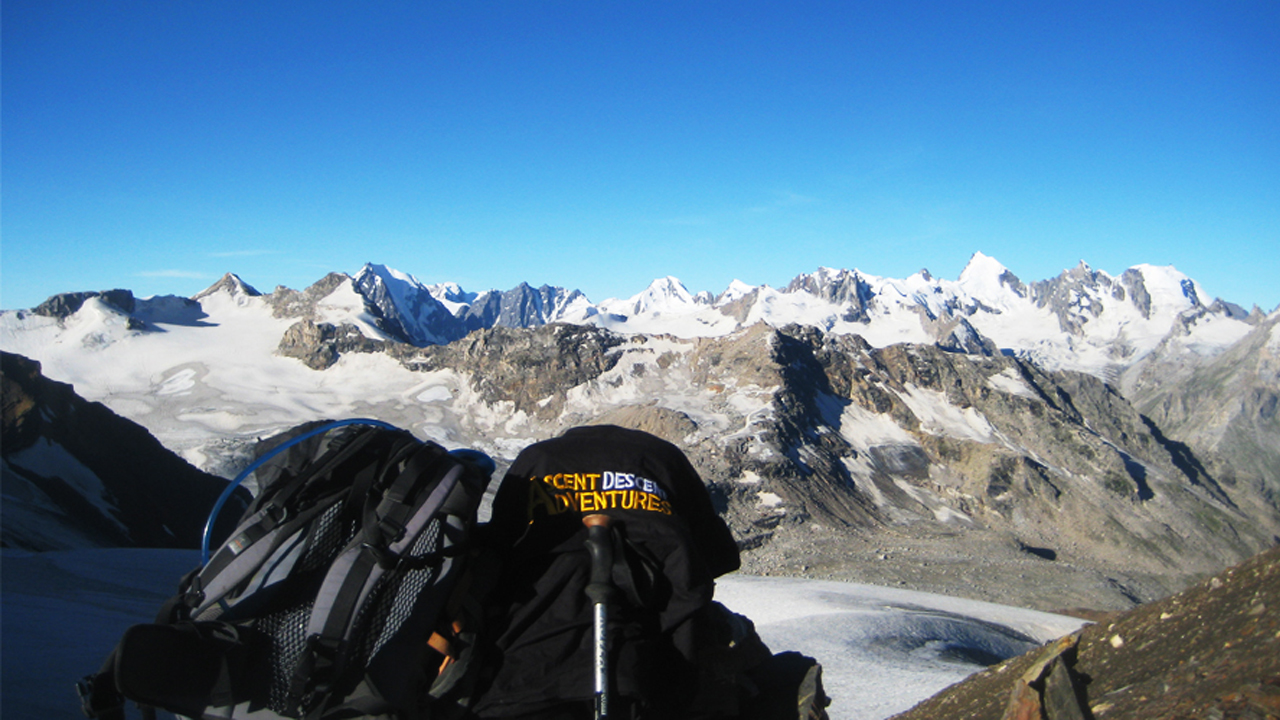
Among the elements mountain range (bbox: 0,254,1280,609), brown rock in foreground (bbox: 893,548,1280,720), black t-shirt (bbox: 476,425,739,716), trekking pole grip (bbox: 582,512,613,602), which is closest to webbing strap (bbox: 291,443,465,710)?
black t-shirt (bbox: 476,425,739,716)

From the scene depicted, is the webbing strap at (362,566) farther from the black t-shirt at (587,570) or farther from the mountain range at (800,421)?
the mountain range at (800,421)

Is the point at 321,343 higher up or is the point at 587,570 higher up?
the point at 321,343

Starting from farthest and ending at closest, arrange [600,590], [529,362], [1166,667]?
[529,362], [1166,667], [600,590]

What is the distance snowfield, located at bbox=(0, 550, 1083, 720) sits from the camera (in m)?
8.29

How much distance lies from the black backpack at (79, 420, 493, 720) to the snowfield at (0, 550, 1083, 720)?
5688 millimetres

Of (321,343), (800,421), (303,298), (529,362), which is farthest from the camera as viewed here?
(303,298)

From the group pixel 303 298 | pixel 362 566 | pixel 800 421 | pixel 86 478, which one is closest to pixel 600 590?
pixel 362 566

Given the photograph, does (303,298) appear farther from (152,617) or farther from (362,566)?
(362,566)

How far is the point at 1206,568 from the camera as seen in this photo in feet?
265

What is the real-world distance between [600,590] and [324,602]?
1.07 meters

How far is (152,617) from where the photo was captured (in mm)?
14781

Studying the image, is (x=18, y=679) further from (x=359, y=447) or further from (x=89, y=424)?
(x=89, y=424)

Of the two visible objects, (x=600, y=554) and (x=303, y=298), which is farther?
(x=303, y=298)

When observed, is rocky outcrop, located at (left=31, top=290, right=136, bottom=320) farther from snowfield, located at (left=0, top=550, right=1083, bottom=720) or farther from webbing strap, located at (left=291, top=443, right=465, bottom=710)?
webbing strap, located at (left=291, top=443, right=465, bottom=710)
